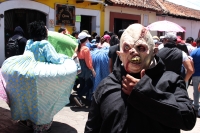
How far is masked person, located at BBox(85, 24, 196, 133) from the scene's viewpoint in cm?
145

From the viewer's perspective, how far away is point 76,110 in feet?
19.6

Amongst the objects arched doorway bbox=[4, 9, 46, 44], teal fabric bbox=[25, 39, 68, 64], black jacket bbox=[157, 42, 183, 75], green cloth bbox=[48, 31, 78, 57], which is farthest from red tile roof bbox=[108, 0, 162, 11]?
teal fabric bbox=[25, 39, 68, 64]

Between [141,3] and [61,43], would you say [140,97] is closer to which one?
[61,43]

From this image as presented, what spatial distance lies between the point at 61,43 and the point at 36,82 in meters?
1.18

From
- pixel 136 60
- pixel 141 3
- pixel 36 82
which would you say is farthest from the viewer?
pixel 141 3

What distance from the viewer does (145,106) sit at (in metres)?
1.46

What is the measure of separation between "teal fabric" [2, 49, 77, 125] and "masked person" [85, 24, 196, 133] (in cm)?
213

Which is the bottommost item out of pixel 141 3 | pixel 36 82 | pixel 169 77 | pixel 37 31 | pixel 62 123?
pixel 62 123

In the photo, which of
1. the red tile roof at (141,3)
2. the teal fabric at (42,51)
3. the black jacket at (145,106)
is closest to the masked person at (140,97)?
the black jacket at (145,106)

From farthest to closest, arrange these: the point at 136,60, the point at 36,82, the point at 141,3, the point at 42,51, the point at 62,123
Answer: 1. the point at 141,3
2. the point at 62,123
3. the point at 42,51
4. the point at 36,82
5. the point at 136,60

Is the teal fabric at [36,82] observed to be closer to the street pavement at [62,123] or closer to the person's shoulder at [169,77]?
the street pavement at [62,123]

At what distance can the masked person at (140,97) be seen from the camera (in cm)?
145

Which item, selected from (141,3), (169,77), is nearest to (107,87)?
(169,77)

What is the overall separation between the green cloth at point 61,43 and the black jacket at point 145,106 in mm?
3049
